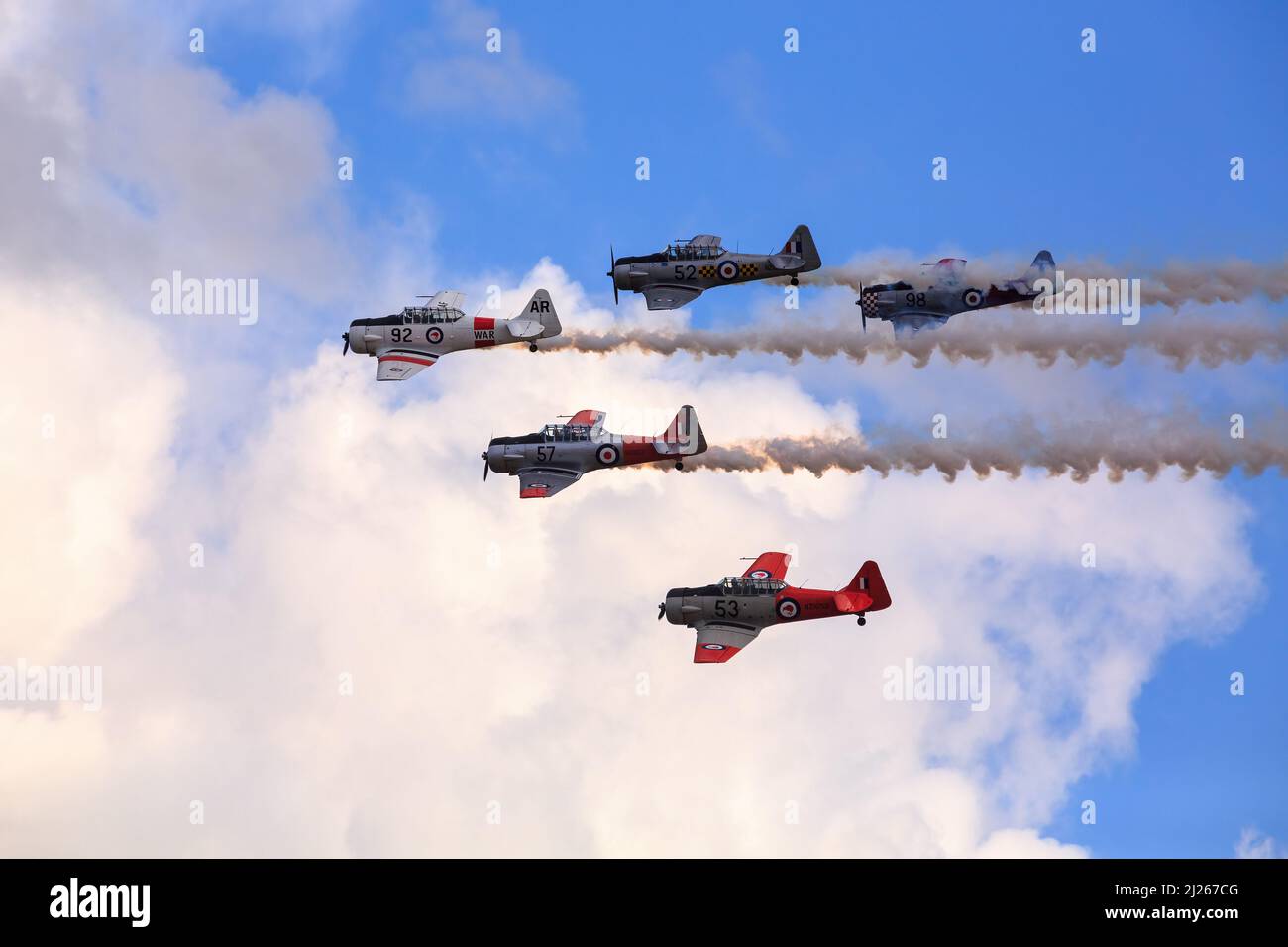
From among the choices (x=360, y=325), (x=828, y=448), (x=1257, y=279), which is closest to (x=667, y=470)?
(x=828, y=448)

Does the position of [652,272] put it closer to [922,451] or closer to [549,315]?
[549,315]

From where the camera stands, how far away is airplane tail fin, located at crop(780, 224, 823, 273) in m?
125

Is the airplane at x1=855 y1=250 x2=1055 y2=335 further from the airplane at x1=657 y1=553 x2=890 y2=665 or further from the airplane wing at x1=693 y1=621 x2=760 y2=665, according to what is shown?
the airplane wing at x1=693 y1=621 x2=760 y2=665

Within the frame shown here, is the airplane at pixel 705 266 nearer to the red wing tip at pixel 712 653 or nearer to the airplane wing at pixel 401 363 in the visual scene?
the airplane wing at pixel 401 363

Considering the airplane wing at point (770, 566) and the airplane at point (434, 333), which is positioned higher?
the airplane at point (434, 333)

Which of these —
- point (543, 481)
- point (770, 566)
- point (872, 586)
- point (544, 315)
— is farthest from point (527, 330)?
point (872, 586)

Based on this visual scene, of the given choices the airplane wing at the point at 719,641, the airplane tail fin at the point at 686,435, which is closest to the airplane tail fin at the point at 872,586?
the airplane wing at the point at 719,641

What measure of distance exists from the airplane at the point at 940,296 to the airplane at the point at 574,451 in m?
10.9

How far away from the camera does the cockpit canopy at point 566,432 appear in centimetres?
11794

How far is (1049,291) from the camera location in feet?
399

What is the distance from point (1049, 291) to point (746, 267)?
1358cm

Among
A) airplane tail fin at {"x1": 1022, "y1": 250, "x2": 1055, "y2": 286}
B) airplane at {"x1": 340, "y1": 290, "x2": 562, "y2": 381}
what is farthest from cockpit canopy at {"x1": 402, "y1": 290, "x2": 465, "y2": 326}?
airplane tail fin at {"x1": 1022, "y1": 250, "x2": 1055, "y2": 286}

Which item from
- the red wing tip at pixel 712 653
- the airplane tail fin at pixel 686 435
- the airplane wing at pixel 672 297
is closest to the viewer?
the red wing tip at pixel 712 653

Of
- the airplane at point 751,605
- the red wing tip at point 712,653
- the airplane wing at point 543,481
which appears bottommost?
the red wing tip at point 712,653
